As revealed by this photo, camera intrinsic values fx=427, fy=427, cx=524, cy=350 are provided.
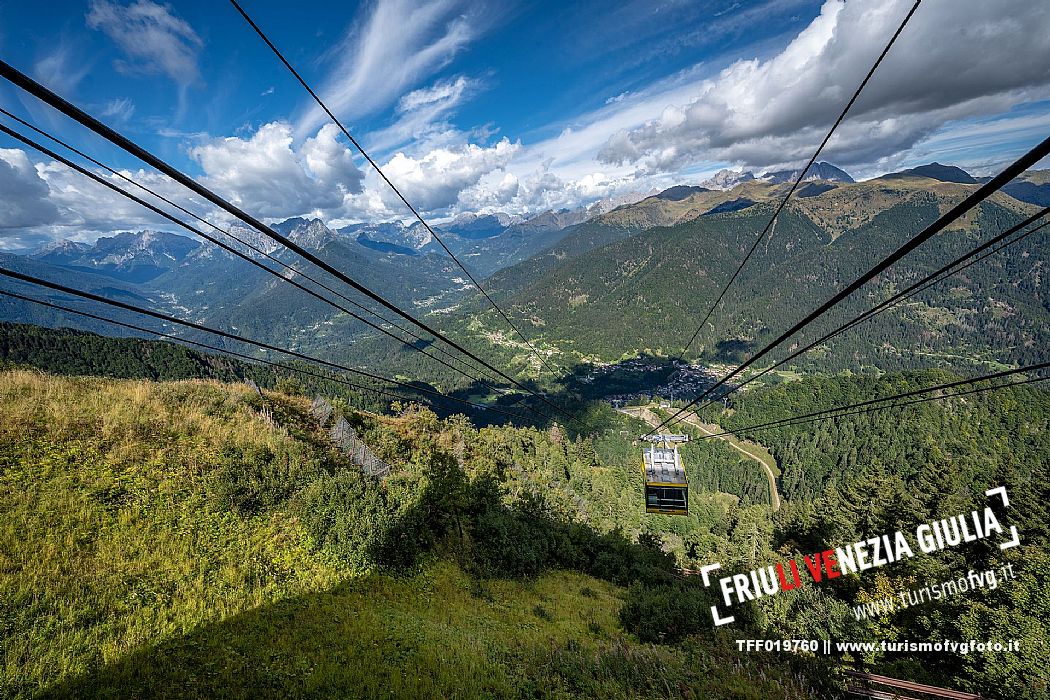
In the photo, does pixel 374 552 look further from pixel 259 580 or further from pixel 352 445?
pixel 352 445

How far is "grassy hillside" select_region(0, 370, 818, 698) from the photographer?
474 inches

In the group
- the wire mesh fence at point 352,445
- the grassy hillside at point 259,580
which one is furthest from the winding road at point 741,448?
the wire mesh fence at point 352,445

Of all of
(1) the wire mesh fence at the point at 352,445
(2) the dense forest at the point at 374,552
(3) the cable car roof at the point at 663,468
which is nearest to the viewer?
(2) the dense forest at the point at 374,552

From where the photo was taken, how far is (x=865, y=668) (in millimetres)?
21609

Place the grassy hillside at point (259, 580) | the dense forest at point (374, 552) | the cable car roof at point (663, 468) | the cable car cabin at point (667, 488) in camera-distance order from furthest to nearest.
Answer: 1. the cable car roof at point (663, 468)
2. the cable car cabin at point (667, 488)
3. the dense forest at point (374, 552)
4. the grassy hillside at point (259, 580)

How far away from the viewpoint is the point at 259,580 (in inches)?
601

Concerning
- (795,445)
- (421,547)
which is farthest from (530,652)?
(795,445)

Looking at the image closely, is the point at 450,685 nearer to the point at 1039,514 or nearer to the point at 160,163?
the point at 160,163

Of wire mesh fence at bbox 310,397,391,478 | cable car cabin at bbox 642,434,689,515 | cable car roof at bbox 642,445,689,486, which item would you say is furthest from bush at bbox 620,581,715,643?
wire mesh fence at bbox 310,397,391,478

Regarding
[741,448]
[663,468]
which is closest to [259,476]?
[663,468]

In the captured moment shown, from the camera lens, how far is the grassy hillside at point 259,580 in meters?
12.0

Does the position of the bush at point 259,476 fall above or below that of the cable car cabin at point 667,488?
above

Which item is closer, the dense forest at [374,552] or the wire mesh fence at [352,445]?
the dense forest at [374,552]

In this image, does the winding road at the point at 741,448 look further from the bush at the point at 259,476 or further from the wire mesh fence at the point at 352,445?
the bush at the point at 259,476
